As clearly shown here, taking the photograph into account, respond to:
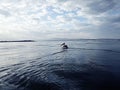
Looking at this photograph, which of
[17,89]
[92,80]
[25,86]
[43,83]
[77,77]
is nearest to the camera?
[17,89]

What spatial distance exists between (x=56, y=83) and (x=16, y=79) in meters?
4.89

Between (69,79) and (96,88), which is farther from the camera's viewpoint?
(69,79)

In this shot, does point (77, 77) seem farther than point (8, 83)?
Yes

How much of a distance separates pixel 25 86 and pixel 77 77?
6.51m

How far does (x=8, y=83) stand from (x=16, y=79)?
1461mm

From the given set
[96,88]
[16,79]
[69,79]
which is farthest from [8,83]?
[96,88]

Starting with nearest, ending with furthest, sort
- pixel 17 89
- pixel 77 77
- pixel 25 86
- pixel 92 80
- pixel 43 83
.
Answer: pixel 17 89
pixel 25 86
pixel 43 83
pixel 92 80
pixel 77 77

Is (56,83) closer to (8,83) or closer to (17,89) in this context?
(17,89)

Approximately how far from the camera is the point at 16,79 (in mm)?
15609

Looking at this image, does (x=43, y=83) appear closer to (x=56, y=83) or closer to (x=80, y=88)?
(x=56, y=83)

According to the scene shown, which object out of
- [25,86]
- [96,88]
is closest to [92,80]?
[96,88]

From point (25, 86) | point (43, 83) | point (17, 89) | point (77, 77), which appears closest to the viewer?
point (17, 89)

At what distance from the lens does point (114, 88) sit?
13.2m

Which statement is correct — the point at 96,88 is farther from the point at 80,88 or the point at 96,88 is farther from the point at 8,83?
the point at 8,83
